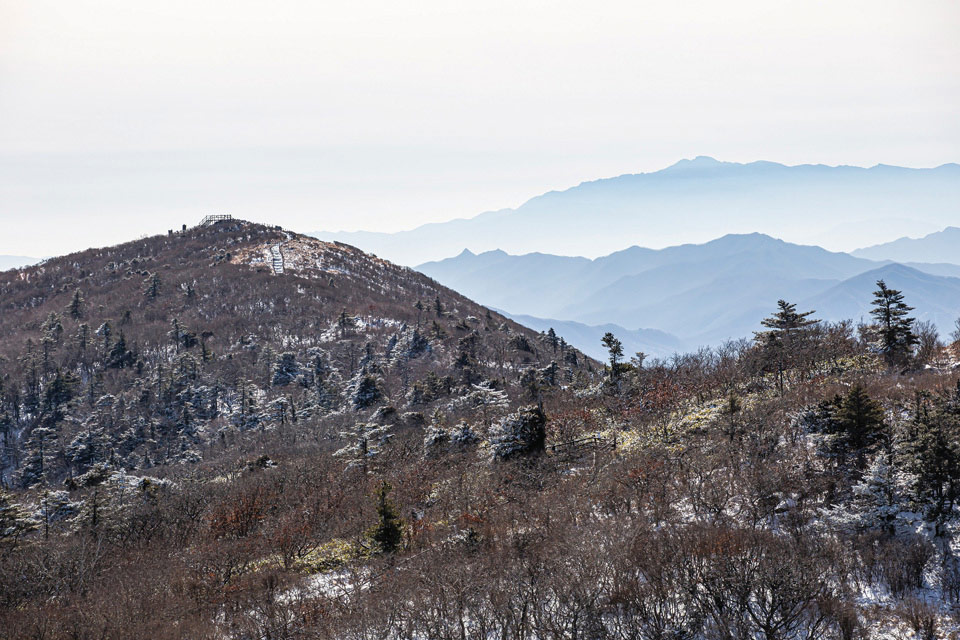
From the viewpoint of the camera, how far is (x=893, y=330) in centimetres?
3438

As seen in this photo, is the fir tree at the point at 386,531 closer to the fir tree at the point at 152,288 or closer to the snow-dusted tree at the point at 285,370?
the snow-dusted tree at the point at 285,370

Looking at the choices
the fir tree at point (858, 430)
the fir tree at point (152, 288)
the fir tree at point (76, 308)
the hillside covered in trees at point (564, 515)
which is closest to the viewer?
the hillside covered in trees at point (564, 515)

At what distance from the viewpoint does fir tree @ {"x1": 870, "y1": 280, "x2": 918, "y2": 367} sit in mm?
34094

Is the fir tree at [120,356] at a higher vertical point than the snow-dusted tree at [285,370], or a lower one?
higher

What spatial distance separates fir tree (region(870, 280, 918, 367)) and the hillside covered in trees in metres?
0.15

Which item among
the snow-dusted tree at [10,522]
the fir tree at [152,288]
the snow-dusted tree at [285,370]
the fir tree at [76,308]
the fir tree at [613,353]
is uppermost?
the fir tree at [152,288]

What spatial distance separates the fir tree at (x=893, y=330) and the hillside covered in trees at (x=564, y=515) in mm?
147

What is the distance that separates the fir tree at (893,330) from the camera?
3409 centimetres

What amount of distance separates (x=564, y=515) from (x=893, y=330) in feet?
83.7

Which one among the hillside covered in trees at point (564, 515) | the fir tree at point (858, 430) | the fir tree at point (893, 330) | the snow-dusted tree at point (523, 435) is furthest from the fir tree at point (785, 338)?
the snow-dusted tree at point (523, 435)

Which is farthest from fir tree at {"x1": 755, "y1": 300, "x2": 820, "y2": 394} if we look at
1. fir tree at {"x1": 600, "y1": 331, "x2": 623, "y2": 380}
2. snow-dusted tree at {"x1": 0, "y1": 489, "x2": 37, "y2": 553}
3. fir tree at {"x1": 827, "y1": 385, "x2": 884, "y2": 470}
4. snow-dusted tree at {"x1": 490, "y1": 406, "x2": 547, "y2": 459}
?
snow-dusted tree at {"x1": 0, "y1": 489, "x2": 37, "y2": 553}

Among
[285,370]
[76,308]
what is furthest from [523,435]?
[76,308]

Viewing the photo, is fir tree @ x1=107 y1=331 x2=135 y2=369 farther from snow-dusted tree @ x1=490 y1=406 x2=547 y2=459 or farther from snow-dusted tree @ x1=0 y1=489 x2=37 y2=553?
snow-dusted tree @ x1=490 y1=406 x2=547 y2=459

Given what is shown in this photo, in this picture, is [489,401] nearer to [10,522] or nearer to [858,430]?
[858,430]
